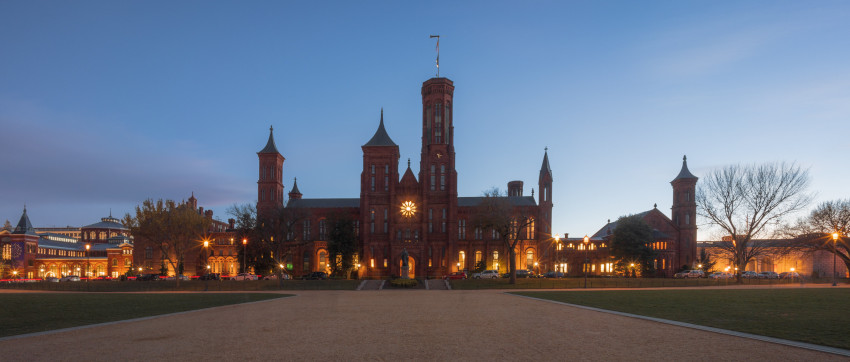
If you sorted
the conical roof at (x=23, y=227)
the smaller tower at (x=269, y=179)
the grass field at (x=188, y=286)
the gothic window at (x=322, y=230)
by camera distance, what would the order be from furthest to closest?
the conical roof at (x=23, y=227) → the smaller tower at (x=269, y=179) → the gothic window at (x=322, y=230) → the grass field at (x=188, y=286)

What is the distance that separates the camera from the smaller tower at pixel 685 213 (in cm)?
9306

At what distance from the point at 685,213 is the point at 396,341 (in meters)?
93.8

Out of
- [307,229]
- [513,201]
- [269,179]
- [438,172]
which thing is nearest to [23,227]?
[269,179]

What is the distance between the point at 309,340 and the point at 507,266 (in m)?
74.1

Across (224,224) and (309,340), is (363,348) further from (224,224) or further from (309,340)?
(224,224)

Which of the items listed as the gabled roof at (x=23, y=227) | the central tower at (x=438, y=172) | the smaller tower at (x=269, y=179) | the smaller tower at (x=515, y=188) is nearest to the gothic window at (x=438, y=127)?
the central tower at (x=438, y=172)

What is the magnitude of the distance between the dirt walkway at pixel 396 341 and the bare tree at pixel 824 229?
2252 inches

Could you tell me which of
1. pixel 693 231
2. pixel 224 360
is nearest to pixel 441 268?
pixel 693 231

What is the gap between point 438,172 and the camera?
86.4m

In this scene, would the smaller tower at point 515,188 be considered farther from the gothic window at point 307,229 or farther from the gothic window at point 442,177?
the gothic window at point 307,229

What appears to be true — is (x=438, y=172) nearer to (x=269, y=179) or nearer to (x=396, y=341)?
(x=269, y=179)

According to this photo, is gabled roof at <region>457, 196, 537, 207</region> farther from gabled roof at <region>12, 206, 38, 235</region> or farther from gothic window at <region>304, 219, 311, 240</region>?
gabled roof at <region>12, 206, 38, 235</region>

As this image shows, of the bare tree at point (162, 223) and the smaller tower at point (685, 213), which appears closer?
the bare tree at point (162, 223)

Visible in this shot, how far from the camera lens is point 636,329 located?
682 inches
